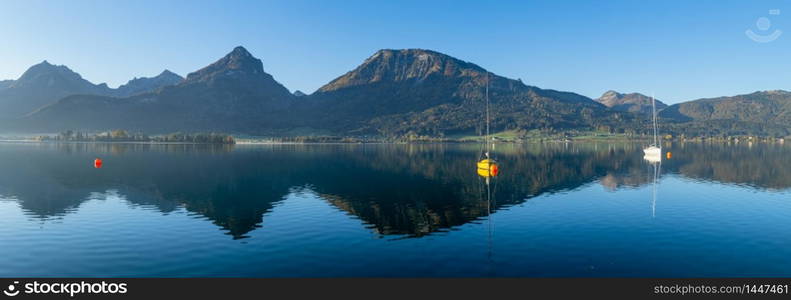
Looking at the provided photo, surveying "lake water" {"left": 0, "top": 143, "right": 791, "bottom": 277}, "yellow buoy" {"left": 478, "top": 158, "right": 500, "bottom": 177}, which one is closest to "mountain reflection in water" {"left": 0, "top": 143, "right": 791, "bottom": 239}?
"lake water" {"left": 0, "top": 143, "right": 791, "bottom": 277}

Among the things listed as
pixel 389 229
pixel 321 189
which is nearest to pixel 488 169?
pixel 321 189

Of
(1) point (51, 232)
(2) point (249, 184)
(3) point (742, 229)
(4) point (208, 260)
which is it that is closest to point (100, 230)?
(1) point (51, 232)

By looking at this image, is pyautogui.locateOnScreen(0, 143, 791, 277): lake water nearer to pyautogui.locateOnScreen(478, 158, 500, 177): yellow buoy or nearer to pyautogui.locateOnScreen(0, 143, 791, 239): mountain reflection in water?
pyautogui.locateOnScreen(0, 143, 791, 239): mountain reflection in water

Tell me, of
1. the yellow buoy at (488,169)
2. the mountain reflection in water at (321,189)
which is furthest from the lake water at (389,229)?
the yellow buoy at (488,169)

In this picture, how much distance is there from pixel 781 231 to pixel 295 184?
75013 mm

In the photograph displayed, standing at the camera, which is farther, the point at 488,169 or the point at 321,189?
the point at 488,169

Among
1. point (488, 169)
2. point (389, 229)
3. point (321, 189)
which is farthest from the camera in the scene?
point (488, 169)

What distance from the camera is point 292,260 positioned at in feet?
114

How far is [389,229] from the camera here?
1847 inches

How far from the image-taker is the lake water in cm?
3319

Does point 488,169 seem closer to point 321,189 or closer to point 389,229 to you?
point 321,189

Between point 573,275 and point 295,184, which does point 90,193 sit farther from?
point 573,275

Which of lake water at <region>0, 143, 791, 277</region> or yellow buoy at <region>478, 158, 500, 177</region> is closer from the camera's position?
lake water at <region>0, 143, 791, 277</region>

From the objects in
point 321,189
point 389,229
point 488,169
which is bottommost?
point 389,229
